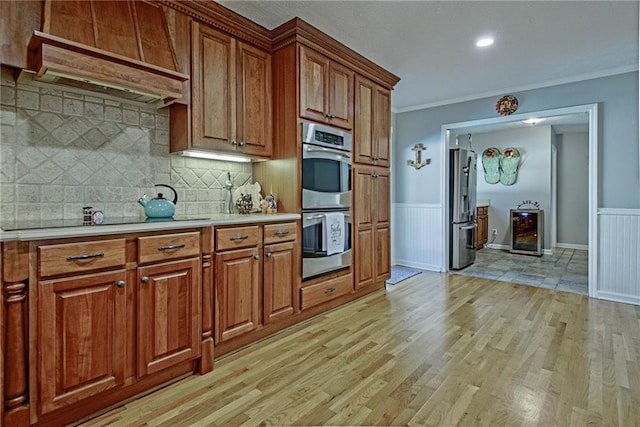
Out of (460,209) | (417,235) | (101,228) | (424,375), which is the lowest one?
(424,375)

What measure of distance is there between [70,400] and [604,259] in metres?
4.79

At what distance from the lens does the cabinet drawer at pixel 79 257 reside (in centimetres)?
146

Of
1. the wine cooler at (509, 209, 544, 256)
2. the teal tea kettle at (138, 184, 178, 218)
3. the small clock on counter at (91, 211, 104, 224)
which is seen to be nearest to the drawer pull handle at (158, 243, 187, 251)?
the teal tea kettle at (138, 184, 178, 218)

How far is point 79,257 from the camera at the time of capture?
1.54 metres

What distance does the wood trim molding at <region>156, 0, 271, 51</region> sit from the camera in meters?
2.28

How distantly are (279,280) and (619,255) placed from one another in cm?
367

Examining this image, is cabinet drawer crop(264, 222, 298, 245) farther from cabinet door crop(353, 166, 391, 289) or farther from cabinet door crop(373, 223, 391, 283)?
cabinet door crop(373, 223, 391, 283)

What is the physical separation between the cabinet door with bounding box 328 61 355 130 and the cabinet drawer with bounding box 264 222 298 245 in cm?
106

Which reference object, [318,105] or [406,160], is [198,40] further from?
[406,160]

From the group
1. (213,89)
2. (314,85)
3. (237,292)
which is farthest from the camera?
(314,85)

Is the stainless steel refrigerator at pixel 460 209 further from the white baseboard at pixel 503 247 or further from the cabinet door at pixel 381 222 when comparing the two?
the white baseboard at pixel 503 247

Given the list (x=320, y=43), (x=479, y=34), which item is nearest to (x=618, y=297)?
(x=479, y=34)

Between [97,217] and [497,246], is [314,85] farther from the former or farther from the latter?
[497,246]

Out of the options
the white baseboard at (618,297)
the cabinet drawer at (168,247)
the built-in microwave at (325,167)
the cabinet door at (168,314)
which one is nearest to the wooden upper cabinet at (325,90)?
the built-in microwave at (325,167)
